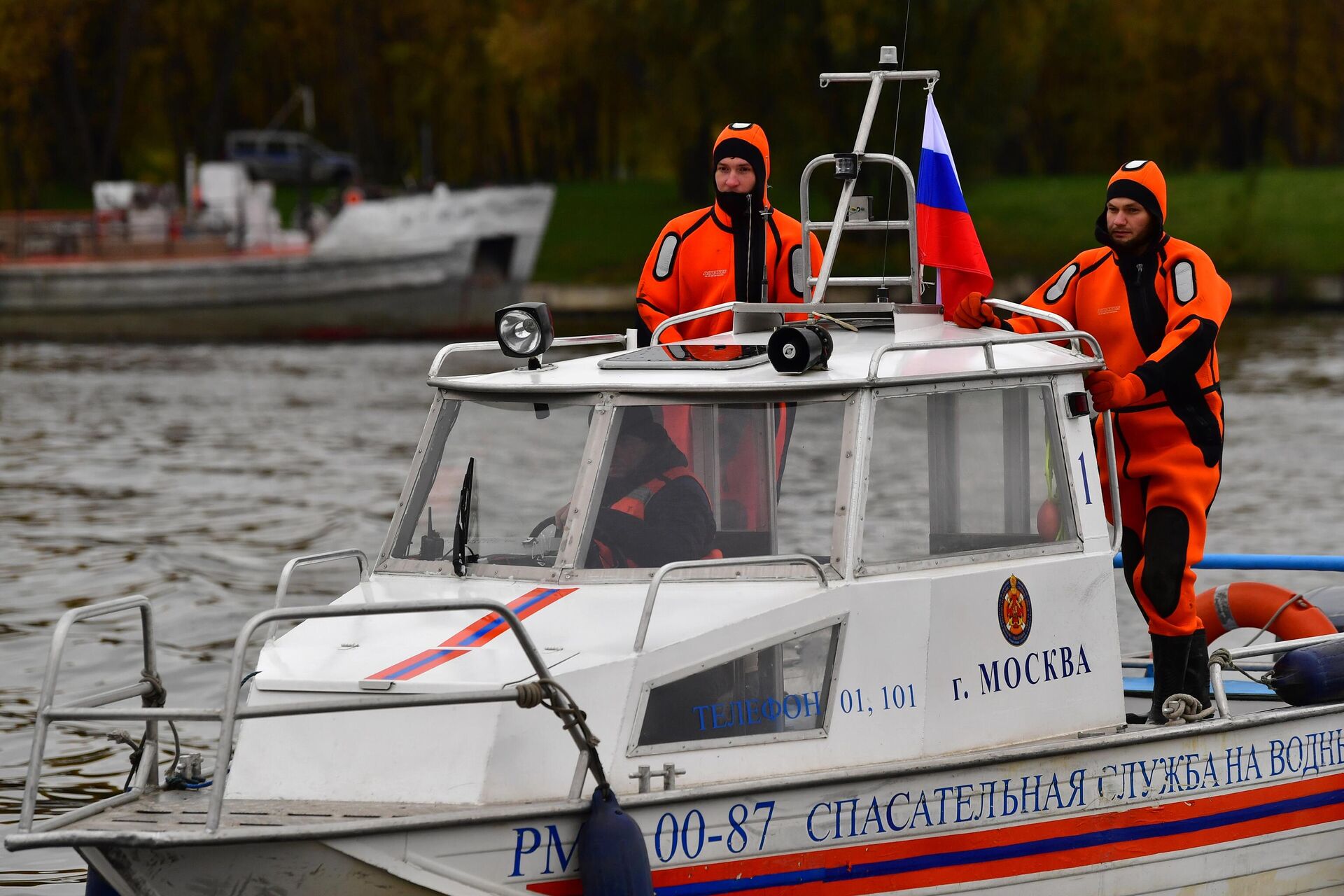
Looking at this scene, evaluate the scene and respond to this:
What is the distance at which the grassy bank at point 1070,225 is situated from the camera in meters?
42.0

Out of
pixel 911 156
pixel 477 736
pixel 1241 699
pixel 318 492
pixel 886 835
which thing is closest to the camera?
pixel 477 736

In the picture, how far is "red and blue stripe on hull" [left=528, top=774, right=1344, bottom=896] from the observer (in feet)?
19.6

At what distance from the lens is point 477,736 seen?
19.0 ft

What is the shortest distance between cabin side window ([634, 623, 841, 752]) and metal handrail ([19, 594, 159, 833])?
1.58m

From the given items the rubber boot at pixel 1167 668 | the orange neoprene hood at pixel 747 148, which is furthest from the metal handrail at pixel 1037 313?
the orange neoprene hood at pixel 747 148

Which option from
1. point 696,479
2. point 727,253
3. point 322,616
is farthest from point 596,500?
point 727,253

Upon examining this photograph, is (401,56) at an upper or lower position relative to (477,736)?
upper

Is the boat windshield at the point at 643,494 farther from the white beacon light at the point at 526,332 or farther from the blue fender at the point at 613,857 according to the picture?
the blue fender at the point at 613,857

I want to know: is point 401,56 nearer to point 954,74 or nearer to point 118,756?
point 954,74

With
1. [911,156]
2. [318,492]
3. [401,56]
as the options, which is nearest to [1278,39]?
[911,156]

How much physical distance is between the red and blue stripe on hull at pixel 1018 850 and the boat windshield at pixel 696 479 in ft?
3.38

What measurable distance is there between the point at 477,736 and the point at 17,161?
161ft

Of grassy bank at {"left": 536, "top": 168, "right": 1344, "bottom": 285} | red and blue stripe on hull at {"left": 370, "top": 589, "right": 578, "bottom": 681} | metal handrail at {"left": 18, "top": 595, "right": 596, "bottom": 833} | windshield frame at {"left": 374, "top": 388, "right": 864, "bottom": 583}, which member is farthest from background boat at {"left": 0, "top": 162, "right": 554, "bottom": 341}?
metal handrail at {"left": 18, "top": 595, "right": 596, "bottom": 833}

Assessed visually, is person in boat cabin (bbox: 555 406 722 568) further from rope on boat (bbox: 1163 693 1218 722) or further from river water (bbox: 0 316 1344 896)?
river water (bbox: 0 316 1344 896)
